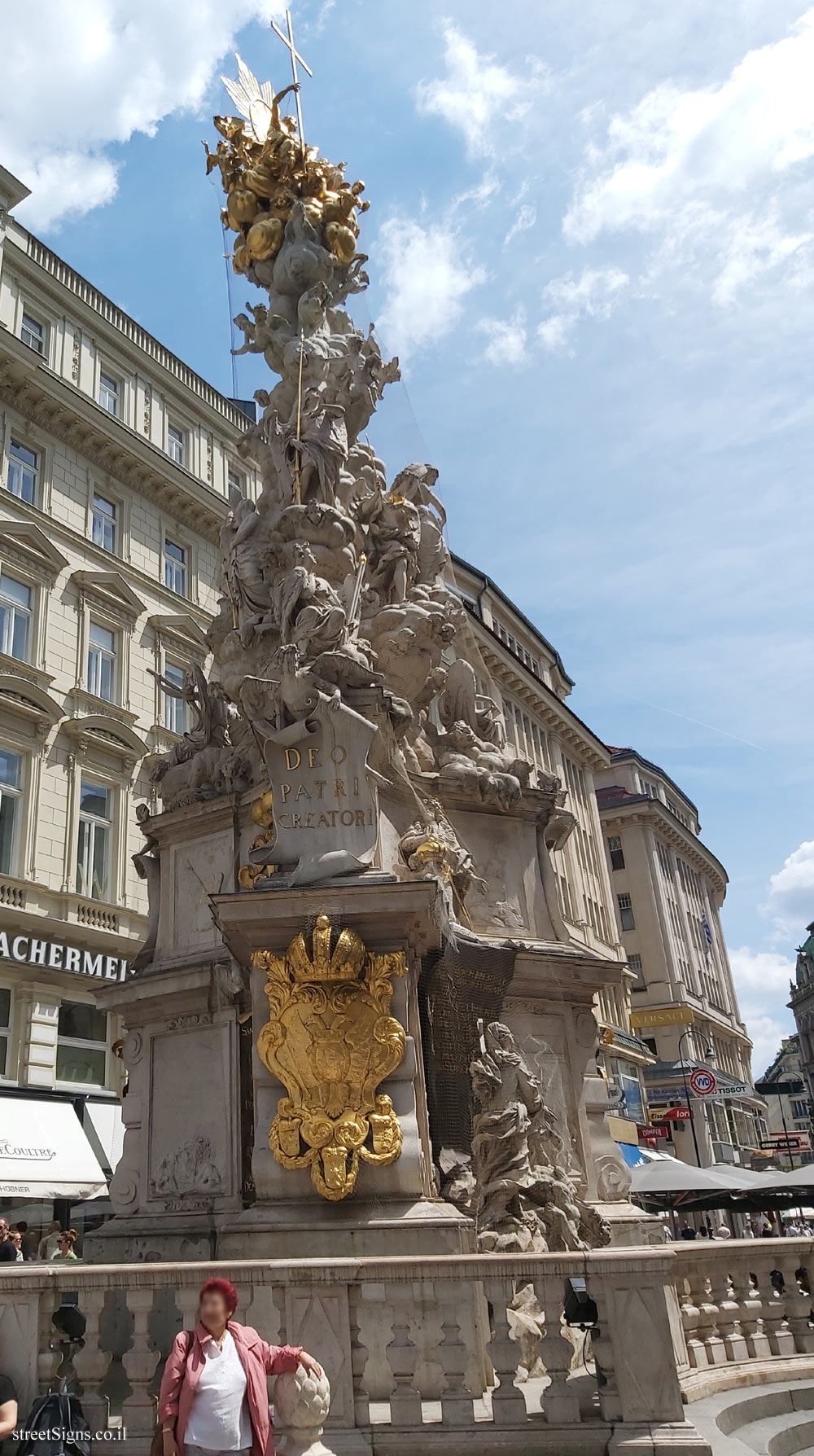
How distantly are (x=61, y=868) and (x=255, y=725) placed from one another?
55.9 ft

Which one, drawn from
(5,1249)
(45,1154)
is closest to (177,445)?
(45,1154)

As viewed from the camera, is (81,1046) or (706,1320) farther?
(81,1046)

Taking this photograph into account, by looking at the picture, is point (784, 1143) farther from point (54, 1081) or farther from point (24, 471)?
point (24, 471)

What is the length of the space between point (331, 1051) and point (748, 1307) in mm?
3541

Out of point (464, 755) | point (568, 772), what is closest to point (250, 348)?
point (464, 755)

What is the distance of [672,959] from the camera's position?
225 feet

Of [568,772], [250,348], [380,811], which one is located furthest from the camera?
[568,772]

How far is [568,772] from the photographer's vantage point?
50.9 meters

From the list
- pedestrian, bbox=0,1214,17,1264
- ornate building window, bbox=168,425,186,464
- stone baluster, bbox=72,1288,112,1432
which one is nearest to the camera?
stone baluster, bbox=72,1288,112,1432

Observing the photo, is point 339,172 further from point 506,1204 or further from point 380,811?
point 506,1204

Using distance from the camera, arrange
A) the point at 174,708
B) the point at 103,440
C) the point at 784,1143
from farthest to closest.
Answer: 1. the point at 784,1143
2. the point at 174,708
3. the point at 103,440

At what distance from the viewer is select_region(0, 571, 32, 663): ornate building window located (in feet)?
83.9

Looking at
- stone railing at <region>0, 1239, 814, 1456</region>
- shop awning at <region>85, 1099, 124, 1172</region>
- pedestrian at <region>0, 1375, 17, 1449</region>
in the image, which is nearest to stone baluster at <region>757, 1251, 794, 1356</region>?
stone railing at <region>0, 1239, 814, 1456</region>

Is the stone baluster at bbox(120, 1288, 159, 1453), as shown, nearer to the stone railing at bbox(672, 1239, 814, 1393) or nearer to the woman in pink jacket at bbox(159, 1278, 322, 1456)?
the woman in pink jacket at bbox(159, 1278, 322, 1456)
